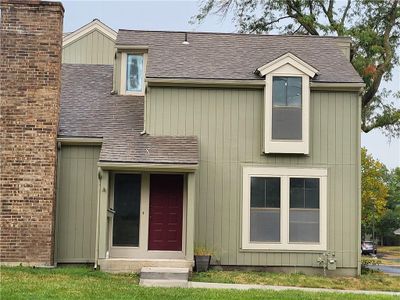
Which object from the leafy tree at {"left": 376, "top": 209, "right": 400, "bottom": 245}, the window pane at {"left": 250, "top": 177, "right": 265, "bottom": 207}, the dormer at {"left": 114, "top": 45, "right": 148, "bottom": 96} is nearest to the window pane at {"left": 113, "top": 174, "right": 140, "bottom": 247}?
the window pane at {"left": 250, "top": 177, "right": 265, "bottom": 207}

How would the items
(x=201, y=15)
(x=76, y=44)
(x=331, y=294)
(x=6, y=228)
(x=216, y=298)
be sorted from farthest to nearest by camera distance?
(x=201, y=15), (x=76, y=44), (x=6, y=228), (x=331, y=294), (x=216, y=298)

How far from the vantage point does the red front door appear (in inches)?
553

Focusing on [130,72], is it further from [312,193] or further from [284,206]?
[312,193]

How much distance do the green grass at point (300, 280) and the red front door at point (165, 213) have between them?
143cm

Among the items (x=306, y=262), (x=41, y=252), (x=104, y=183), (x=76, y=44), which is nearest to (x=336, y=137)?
(x=306, y=262)

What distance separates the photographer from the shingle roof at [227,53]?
1461 centimetres

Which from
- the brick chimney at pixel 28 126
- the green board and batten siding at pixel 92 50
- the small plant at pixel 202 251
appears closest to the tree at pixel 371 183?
the green board and batten siding at pixel 92 50

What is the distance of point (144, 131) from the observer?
47.0 feet

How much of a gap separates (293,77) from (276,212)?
10.4 ft

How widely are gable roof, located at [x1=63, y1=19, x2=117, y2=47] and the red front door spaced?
7.88 metres

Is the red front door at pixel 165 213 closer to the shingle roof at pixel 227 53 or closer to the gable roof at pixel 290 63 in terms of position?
the shingle roof at pixel 227 53

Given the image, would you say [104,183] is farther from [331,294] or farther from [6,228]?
[331,294]

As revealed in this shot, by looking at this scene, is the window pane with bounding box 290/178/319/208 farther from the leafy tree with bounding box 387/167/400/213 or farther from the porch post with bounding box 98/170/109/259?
the leafy tree with bounding box 387/167/400/213

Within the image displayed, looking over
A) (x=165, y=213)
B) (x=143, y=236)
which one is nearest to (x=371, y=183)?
(x=165, y=213)
